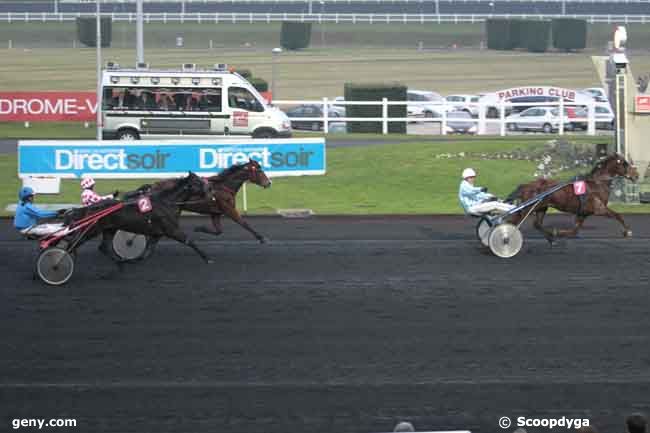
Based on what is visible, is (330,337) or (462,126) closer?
(330,337)

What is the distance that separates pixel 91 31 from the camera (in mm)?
65062

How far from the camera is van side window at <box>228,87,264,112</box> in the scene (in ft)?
97.8

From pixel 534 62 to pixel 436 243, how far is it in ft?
153

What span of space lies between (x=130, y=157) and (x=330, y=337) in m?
10.6

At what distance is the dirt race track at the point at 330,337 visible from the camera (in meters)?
8.96

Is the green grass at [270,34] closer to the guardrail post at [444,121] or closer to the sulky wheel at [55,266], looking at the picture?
the guardrail post at [444,121]

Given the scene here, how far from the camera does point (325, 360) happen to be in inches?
409

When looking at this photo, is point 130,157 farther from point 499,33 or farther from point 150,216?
point 499,33

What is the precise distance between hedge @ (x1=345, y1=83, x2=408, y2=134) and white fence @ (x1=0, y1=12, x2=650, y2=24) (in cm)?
3847

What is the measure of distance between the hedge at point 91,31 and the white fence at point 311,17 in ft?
20.4

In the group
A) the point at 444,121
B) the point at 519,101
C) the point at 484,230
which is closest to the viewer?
the point at 484,230

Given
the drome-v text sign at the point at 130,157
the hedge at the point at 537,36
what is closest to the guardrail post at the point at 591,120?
the drome-v text sign at the point at 130,157

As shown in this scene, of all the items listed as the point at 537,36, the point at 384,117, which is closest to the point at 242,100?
the point at 384,117

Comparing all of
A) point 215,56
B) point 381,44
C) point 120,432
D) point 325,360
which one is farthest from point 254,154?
point 381,44
